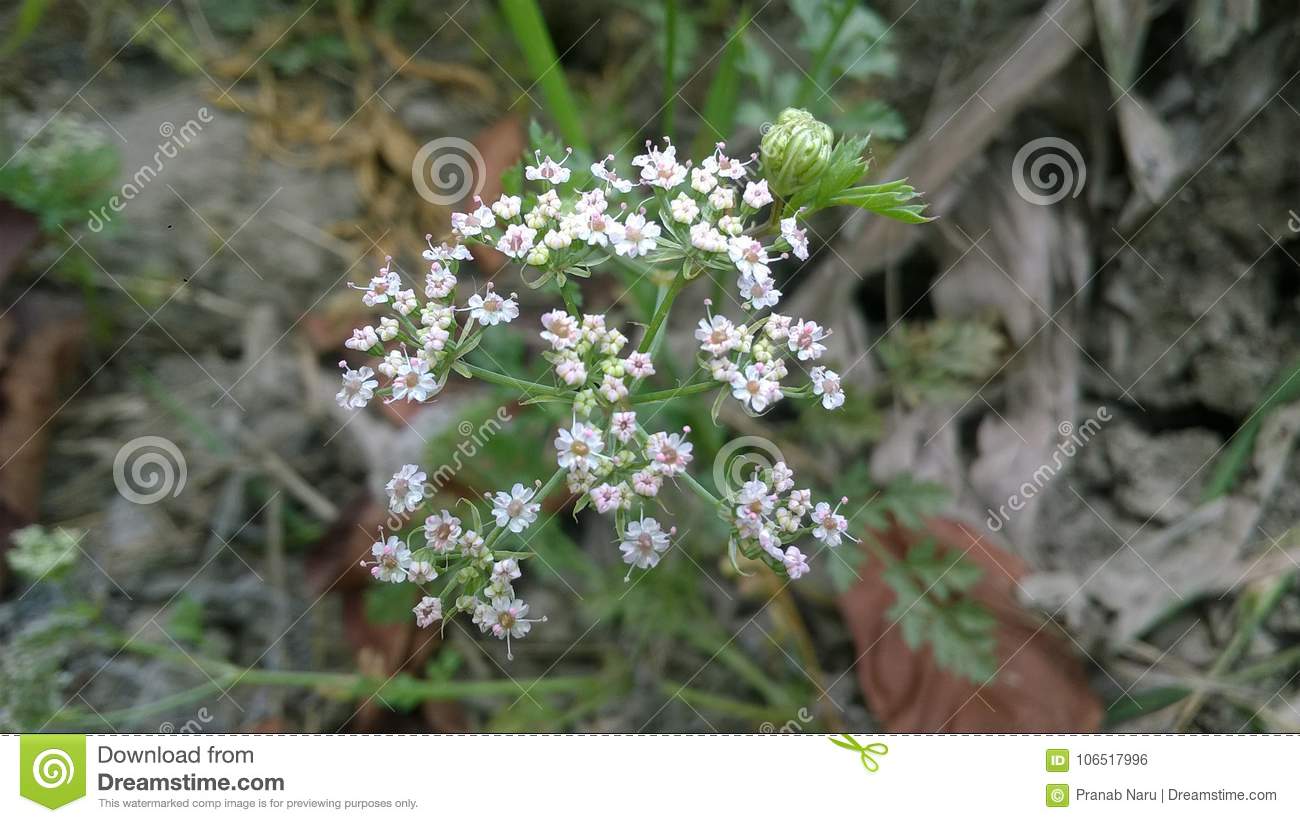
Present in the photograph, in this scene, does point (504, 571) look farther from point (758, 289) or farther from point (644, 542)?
point (758, 289)

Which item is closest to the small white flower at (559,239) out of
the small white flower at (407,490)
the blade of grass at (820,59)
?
the small white flower at (407,490)

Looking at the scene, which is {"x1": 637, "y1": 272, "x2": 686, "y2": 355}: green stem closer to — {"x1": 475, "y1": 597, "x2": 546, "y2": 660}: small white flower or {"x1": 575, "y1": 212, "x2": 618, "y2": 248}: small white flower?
{"x1": 575, "y1": 212, "x2": 618, "y2": 248}: small white flower

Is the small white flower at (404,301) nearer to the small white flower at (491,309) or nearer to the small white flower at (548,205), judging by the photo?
the small white flower at (491,309)

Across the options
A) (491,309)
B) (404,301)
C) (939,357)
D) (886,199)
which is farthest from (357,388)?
(939,357)

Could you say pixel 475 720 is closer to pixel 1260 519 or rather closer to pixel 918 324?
pixel 918 324
